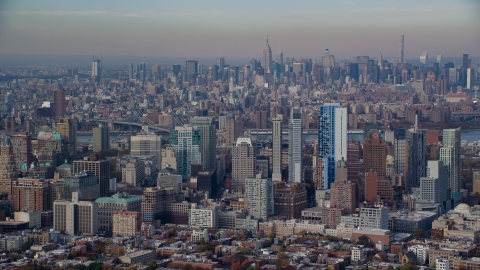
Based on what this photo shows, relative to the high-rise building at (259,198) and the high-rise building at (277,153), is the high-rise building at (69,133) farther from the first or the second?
the high-rise building at (259,198)

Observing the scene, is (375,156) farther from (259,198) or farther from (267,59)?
(267,59)

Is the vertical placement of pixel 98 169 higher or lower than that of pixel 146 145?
lower

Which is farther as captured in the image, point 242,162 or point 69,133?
point 69,133

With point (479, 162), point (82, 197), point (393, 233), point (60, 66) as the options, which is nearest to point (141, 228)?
point (82, 197)

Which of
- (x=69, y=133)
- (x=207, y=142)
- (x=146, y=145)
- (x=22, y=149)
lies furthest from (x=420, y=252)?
(x=69, y=133)

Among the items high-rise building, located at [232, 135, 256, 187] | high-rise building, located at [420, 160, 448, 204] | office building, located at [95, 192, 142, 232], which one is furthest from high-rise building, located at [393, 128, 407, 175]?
office building, located at [95, 192, 142, 232]

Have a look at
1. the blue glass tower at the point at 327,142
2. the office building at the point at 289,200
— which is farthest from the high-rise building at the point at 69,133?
A: the office building at the point at 289,200

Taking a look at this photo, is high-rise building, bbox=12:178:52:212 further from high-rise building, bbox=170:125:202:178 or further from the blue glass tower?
the blue glass tower
